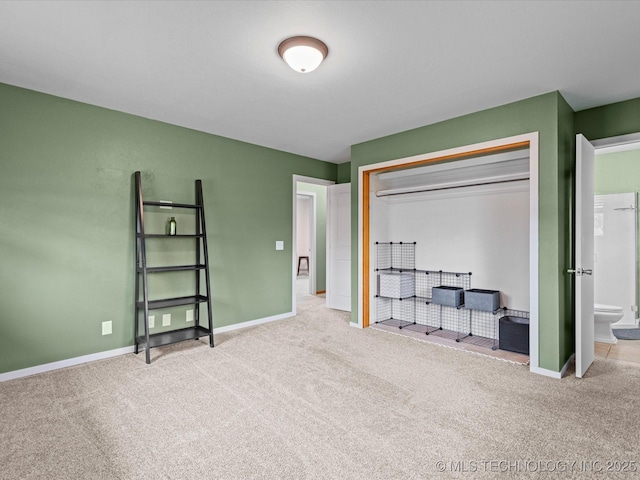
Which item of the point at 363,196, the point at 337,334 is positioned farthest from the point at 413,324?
the point at 363,196

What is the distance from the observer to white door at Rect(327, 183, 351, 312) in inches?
220

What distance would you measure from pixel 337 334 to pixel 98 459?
2.79m

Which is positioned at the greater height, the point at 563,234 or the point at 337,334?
the point at 563,234

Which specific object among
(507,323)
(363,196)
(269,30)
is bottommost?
(507,323)

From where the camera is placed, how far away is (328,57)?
246 cm

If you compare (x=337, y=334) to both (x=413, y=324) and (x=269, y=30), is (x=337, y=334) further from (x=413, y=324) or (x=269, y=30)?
(x=269, y=30)

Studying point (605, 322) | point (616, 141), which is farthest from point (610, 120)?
point (605, 322)

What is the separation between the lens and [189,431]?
2.14 metres

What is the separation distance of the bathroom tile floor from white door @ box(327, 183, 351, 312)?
3.19m

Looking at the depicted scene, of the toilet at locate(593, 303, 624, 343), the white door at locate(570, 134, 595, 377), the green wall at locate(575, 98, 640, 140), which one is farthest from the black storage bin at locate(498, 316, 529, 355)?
the green wall at locate(575, 98, 640, 140)

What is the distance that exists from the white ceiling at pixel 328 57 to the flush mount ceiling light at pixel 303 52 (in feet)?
0.18

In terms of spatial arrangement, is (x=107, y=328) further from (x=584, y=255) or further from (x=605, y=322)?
(x=605, y=322)

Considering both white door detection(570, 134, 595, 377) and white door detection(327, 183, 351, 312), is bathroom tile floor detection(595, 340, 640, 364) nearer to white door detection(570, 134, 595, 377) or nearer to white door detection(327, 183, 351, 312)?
white door detection(570, 134, 595, 377)

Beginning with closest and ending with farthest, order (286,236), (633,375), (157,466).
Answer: (157,466) → (633,375) → (286,236)
